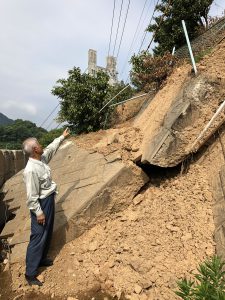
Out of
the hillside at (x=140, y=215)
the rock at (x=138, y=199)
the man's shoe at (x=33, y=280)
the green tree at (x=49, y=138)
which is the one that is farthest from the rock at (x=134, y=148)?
the green tree at (x=49, y=138)

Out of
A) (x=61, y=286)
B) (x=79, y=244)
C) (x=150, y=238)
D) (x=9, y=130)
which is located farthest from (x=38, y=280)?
(x=9, y=130)

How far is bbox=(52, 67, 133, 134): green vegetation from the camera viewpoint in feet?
30.5

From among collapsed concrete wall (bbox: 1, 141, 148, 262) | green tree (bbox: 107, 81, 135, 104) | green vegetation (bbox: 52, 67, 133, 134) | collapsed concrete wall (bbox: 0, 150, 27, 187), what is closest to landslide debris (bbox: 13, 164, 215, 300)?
collapsed concrete wall (bbox: 1, 141, 148, 262)

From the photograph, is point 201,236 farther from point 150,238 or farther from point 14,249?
point 14,249

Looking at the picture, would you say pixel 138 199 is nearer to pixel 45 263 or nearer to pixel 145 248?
pixel 145 248

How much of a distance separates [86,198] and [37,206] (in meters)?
0.96

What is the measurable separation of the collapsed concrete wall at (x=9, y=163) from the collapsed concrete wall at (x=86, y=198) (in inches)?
82.2

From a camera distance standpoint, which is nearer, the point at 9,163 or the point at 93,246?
the point at 93,246

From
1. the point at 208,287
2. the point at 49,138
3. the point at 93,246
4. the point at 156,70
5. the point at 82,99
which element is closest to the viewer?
the point at 208,287

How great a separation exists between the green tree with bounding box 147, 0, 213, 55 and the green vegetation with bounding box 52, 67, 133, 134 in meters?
4.35

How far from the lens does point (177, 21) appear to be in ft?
42.8

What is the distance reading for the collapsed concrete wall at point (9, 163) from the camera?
299 inches

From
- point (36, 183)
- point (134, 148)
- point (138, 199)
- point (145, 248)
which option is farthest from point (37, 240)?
point (134, 148)

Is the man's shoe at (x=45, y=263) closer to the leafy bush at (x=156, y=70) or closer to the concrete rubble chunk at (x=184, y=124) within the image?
the concrete rubble chunk at (x=184, y=124)
